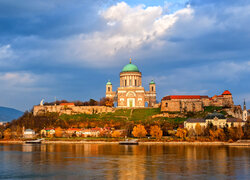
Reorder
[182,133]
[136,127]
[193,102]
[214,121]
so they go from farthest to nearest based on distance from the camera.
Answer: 1. [193,102]
2. [136,127]
3. [214,121]
4. [182,133]

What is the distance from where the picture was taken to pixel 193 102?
85.4 m

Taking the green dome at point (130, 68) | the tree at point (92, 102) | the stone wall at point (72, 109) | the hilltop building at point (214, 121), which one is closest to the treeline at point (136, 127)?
the stone wall at point (72, 109)

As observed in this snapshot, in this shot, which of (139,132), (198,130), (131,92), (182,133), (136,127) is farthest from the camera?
(131,92)

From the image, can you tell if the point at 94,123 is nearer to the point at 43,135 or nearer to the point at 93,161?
the point at 43,135

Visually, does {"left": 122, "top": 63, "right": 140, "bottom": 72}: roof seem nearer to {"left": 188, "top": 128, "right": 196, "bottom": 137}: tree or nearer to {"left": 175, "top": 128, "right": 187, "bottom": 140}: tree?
{"left": 188, "top": 128, "right": 196, "bottom": 137}: tree

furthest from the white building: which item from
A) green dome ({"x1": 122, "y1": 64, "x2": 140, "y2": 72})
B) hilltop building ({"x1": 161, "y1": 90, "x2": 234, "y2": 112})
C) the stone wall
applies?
green dome ({"x1": 122, "y1": 64, "x2": 140, "y2": 72})

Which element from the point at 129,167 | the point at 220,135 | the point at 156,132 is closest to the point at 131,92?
the point at 156,132

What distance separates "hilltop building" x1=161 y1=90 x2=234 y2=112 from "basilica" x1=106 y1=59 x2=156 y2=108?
8330 mm

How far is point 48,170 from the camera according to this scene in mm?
32625

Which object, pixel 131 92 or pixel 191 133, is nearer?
pixel 191 133

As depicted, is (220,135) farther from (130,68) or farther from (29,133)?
(130,68)

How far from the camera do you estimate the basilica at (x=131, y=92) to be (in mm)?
92250

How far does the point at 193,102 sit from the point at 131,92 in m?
16.1

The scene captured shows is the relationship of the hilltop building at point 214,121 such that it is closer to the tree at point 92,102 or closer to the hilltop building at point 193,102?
the hilltop building at point 193,102
